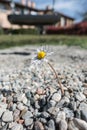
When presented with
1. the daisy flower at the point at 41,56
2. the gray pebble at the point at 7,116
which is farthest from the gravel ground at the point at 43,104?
the daisy flower at the point at 41,56

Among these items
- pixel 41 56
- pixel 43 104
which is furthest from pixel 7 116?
pixel 41 56

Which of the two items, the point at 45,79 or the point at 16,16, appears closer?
the point at 45,79

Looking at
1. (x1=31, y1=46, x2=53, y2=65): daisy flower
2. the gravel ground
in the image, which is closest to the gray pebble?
the gravel ground

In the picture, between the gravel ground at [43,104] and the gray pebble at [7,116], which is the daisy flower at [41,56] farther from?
the gray pebble at [7,116]

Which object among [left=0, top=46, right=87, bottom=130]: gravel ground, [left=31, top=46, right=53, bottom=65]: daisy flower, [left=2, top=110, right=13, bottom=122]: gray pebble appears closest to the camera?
[left=0, top=46, right=87, bottom=130]: gravel ground

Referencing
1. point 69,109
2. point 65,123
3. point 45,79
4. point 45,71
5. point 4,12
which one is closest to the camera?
point 65,123

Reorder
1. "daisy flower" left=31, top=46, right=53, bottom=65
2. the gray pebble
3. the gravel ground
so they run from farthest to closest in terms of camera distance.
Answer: "daisy flower" left=31, top=46, right=53, bottom=65, the gray pebble, the gravel ground

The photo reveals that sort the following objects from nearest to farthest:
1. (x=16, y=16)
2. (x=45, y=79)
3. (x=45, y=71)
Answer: (x=45, y=79)
(x=45, y=71)
(x=16, y=16)

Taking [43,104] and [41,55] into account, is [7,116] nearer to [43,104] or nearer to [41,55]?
[43,104]

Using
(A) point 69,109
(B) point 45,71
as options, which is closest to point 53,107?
(A) point 69,109

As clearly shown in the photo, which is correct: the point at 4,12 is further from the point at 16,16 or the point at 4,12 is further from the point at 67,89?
the point at 67,89

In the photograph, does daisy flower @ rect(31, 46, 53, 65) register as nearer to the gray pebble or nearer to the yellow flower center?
the yellow flower center
